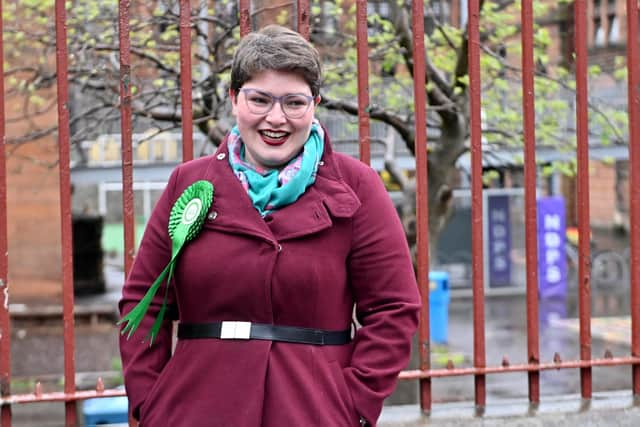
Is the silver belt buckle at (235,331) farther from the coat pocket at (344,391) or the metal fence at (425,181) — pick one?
the metal fence at (425,181)

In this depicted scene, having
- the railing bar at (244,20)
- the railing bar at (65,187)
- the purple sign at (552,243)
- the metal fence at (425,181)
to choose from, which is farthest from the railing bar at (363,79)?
the purple sign at (552,243)

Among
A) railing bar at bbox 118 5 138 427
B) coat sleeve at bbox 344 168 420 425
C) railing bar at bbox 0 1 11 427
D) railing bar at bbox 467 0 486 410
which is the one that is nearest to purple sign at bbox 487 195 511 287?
railing bar at bbox 467 0 486 410

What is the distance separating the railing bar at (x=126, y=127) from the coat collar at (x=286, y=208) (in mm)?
A: 861

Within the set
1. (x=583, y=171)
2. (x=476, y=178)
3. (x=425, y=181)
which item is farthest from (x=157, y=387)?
(x=583, y=171)

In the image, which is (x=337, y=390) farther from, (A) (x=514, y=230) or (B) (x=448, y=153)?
(A) (x=514, y=230)

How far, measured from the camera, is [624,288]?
19312 millimetres

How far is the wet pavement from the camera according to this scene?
34.1 feet

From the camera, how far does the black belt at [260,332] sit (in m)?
2.64

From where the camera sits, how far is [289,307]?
2627 millimetres

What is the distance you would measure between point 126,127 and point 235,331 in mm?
1208

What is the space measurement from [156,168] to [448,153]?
5.54 m

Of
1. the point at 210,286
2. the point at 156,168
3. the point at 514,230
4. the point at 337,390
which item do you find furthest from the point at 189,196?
the point at 514,230

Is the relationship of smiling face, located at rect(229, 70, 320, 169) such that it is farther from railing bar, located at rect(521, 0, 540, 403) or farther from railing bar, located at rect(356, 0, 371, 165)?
railing bar, located at rect(521, 0, 540, 403)

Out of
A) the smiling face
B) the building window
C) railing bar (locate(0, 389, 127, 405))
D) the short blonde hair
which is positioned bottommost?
railing bar (locate(0, 389, 127, 405))
